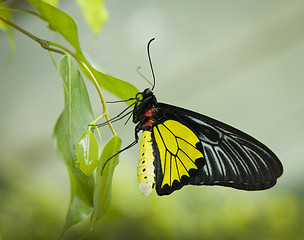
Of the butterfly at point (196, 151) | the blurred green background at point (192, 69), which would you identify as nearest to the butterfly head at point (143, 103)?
the butterfly at point (196, 151)

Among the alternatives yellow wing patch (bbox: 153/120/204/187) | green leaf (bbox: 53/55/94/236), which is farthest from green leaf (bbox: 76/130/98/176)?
yellow wing patch (bbox: 153/120/204/187)

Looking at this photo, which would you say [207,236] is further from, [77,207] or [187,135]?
[77,207]

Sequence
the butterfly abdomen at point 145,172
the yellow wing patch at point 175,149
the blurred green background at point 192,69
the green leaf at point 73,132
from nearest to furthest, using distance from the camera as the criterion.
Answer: the green leaf at point 73,132, the butterfly abdomen at point 145,172, the yellow wing patch at point 175,149, the blurred green background at point 192,69

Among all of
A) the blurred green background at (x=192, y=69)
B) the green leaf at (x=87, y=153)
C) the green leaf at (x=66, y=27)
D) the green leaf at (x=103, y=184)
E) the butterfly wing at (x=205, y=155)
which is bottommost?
the green leaf at (x=103, y=184)

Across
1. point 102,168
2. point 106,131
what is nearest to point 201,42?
point 106,131

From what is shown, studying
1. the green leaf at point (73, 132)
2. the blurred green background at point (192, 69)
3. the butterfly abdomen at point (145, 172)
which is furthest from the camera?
the blurred green background at point (192, 69)

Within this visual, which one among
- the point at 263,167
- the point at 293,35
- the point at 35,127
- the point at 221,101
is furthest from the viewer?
the point at 35,127

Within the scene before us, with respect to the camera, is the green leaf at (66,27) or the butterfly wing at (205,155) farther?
the butterfly wing at (205,155)

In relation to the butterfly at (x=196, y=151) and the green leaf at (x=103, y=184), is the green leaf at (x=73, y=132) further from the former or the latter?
the butterfly at (x=196, y=151)
